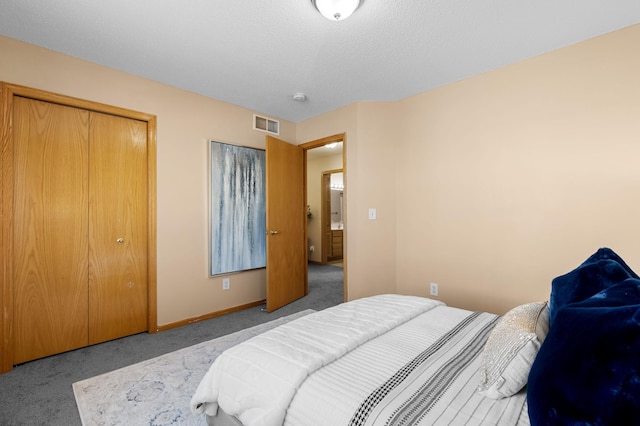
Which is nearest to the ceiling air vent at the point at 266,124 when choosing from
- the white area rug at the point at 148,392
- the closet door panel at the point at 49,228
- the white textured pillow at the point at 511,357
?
the closet door panel at the point at 49,228

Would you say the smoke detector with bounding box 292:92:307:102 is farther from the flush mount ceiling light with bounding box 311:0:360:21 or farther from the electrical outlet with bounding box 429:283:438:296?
the electrical outlet with bounding box 429:283:438:296

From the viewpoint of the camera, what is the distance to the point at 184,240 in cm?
309

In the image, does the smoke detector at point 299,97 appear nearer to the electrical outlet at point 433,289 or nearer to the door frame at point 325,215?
the electrical outlet at point 433,289

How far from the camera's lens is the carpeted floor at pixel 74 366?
1.69 metres

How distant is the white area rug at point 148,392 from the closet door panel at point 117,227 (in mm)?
712

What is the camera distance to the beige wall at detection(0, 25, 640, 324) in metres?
2.16

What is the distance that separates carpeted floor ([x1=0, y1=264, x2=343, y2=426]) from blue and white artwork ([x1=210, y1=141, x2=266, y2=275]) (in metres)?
0.63

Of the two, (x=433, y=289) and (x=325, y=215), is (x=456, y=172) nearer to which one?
(x=433, y=289)

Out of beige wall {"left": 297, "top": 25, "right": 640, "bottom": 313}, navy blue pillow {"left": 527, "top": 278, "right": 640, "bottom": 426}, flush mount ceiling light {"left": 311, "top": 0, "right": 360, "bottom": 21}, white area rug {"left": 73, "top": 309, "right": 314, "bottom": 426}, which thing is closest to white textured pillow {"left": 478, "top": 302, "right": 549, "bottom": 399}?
navy blue pillow {"left": 527, "top": 278, "right": 640, "bottom": 426}

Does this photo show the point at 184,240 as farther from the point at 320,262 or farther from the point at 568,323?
the point at 320,262

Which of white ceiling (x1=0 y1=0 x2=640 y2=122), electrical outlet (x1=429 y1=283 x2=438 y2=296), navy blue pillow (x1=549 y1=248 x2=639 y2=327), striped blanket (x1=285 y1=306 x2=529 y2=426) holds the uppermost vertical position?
white ceiling (x1=0 y1=0 x2=640 y2=122)

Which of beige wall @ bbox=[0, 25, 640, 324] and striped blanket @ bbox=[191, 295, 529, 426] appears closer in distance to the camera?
striped blanket @ bbox=[191, 295, 529, 426]

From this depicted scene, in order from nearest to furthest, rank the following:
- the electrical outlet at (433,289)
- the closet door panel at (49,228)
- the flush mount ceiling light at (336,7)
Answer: the flush mount ceiling light at (336,7) < the closet door panel at (49,228) < the electrical outlet at (433,289)

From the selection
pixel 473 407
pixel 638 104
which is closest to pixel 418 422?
pixel 473 407
